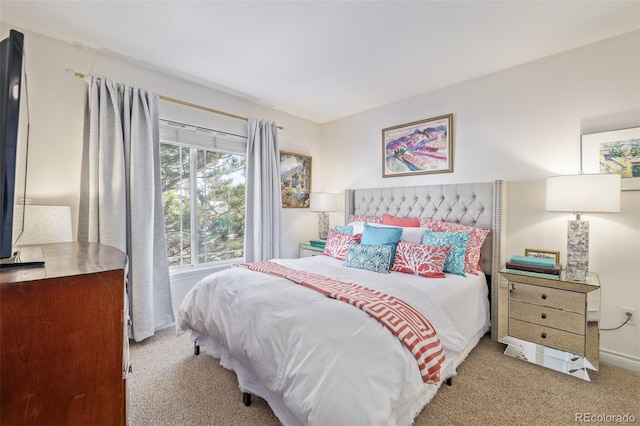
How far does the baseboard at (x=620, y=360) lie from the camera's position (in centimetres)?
210

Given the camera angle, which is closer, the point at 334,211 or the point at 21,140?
the point at 21,140

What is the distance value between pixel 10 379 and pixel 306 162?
152 inches

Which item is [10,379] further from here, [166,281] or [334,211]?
[334,211]

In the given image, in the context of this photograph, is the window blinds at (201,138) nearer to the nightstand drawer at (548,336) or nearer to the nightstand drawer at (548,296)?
the nightstand drawer at (548,296)

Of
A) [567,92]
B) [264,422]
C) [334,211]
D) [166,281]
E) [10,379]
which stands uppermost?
[567,92]

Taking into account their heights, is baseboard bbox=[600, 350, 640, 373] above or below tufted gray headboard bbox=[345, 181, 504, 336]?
below

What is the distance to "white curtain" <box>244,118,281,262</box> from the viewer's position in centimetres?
348

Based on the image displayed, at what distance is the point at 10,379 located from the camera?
551mm

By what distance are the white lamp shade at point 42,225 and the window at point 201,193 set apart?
106cm

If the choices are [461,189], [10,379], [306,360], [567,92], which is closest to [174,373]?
[306,360]

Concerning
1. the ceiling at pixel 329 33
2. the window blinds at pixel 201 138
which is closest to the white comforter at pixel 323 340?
the window blinds at pixel 201 138

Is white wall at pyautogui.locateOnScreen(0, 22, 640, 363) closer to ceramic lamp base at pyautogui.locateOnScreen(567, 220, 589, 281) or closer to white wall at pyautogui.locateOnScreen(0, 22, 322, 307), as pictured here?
white wall at pyautogui.locateOnScreen(0, 22, 322, 307)

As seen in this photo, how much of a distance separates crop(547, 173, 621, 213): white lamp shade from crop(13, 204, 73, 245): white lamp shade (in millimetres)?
3610

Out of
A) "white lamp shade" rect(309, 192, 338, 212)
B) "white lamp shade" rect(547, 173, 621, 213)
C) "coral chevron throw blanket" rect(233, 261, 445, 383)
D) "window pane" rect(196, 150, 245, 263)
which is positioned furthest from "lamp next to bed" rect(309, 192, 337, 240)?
"white lamp shade" rect(547, 173, 621, 213)
